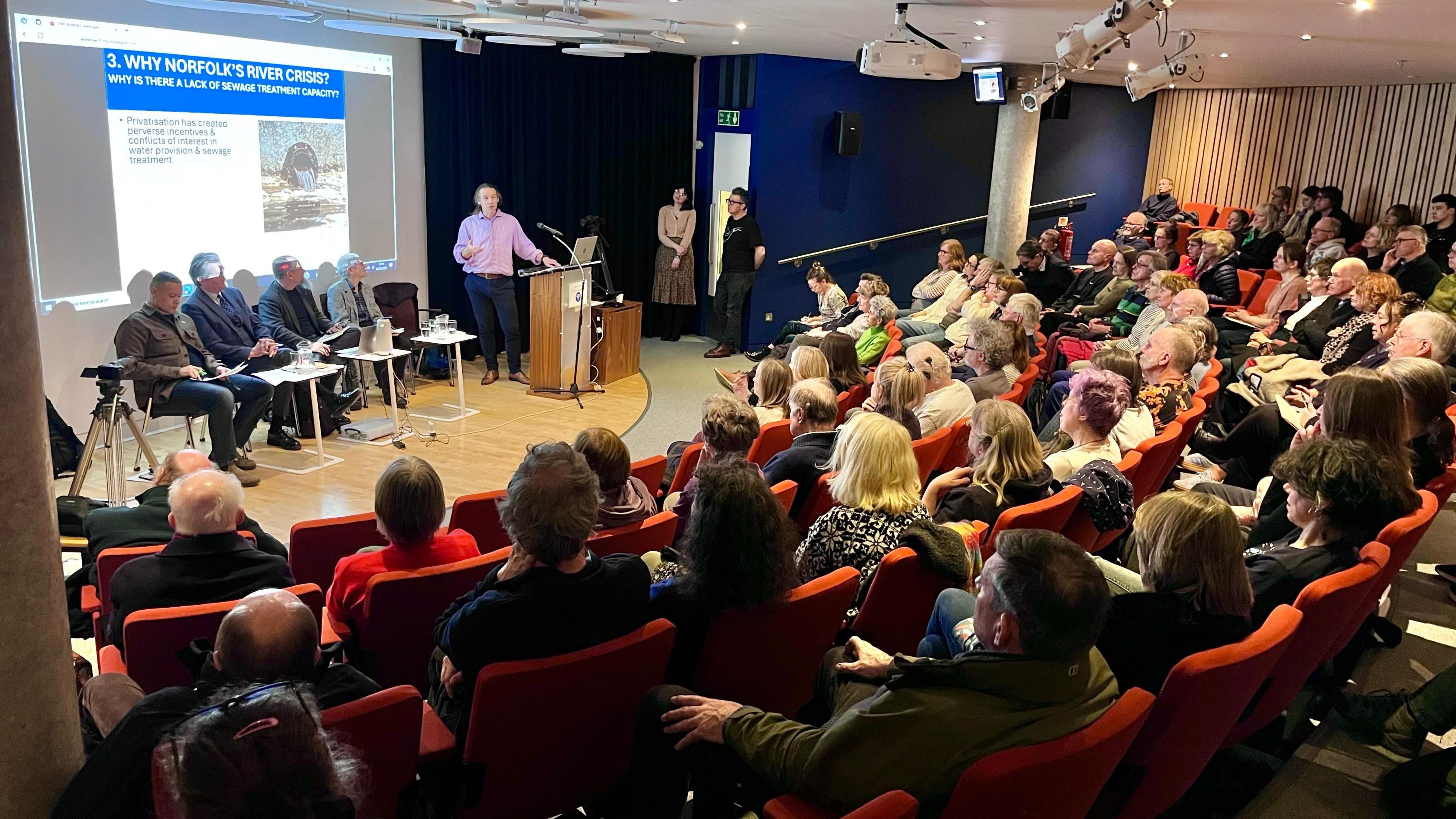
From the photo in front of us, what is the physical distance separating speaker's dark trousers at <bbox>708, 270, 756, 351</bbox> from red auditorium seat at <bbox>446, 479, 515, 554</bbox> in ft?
23.2

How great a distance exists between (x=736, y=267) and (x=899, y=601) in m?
7.96

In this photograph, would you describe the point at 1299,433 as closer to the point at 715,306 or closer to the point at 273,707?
the point at 273,707

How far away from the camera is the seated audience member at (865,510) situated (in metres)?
3.05

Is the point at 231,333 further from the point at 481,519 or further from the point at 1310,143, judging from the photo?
the point at 1310,143

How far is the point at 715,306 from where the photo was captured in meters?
10.9

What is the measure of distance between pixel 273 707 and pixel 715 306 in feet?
31.4

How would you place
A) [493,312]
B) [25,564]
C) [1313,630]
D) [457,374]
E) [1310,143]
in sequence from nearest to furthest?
[25,564], [1313,630], [457,374], [493,312], [1310,143]

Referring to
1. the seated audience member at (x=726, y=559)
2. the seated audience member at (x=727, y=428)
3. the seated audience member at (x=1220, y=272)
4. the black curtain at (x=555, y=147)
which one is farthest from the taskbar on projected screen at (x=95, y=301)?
the seated audience member at (x=1220, y=272)

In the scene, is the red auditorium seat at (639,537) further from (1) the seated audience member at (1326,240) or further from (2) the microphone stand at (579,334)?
(1) the seated audience member at (1326,240)

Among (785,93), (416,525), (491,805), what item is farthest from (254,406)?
(785,93)

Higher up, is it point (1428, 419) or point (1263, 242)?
point (1263, 242)

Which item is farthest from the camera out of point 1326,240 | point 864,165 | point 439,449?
point 864,165

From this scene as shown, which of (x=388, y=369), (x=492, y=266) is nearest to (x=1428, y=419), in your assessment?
(x=388, y=369)

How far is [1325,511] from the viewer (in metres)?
3.07
